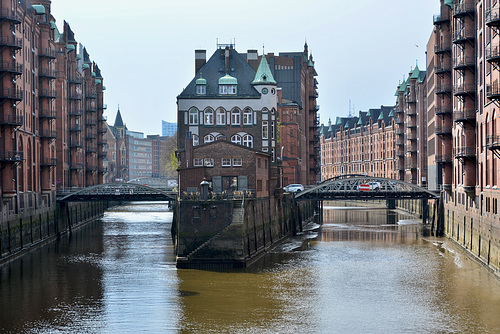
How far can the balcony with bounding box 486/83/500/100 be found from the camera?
49812mm

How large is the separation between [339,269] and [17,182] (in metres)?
28.3

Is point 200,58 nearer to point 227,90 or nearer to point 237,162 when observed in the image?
point 227,90

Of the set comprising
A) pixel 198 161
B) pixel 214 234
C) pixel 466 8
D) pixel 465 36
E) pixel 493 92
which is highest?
pixel 466 8

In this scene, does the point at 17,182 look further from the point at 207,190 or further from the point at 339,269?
the point at 339,269

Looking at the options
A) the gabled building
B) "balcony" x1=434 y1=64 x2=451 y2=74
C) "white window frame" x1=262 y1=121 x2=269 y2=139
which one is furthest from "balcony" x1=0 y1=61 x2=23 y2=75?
"balcony" x1=434 y1=64 x2=451 y2=74

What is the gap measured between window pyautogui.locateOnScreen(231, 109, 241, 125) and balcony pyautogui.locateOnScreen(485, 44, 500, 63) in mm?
36610

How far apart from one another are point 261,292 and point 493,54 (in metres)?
22.1

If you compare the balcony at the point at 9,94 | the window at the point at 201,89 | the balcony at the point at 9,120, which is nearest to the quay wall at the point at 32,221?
the balcony at the point at 9,120

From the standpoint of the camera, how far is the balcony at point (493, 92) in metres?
49.8

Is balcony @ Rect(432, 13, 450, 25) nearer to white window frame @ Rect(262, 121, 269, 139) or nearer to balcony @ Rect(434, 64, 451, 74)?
balcony @ Rect(434, 64, 451, 74)

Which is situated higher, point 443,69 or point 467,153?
point 443,69

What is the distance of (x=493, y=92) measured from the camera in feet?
173

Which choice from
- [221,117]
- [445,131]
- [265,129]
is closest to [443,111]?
[445,131]

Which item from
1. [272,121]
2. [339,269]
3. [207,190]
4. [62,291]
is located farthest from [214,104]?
[62,291]
